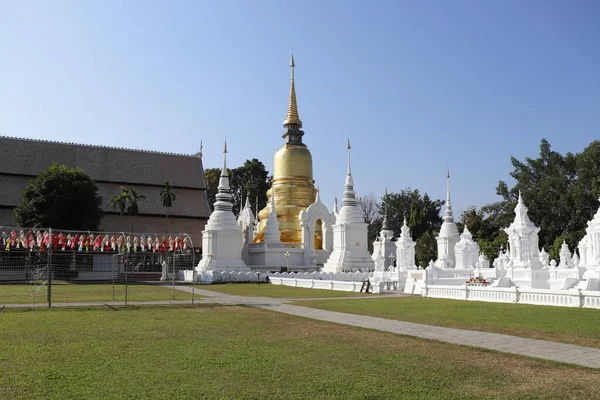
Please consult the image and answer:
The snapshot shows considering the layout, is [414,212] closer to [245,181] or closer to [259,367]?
[245,181]

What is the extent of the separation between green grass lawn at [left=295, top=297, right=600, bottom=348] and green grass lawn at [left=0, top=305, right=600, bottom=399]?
8.19 feet

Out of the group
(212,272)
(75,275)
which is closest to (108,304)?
(212,272)

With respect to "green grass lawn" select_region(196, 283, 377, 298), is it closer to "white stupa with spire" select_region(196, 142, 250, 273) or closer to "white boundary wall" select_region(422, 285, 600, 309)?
"white boundary wall" select_region(422, 285, 600, 309)

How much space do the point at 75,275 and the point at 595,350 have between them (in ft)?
116

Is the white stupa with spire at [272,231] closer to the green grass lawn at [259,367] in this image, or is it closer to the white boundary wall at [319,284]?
the white boundary wall at [319,284]

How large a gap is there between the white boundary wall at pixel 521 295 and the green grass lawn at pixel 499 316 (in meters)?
0.78

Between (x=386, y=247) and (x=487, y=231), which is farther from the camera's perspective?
(x=487, y=231)

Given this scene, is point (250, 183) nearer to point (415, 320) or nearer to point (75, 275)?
point (75, 275)

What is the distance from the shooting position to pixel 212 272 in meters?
36.9

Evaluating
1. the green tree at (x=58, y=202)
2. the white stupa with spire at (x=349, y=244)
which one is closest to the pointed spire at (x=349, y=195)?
the white stupa with spire at (x=349, y=244)

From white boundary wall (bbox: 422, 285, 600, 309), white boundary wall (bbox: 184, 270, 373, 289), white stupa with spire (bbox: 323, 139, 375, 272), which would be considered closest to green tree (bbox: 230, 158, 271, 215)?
white stupa with spire (bbox: 323, 139, 375, 272)

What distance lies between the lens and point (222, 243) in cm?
4025

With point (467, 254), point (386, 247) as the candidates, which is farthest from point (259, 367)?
point (386, 247)

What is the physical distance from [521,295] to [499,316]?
5.02 metres
